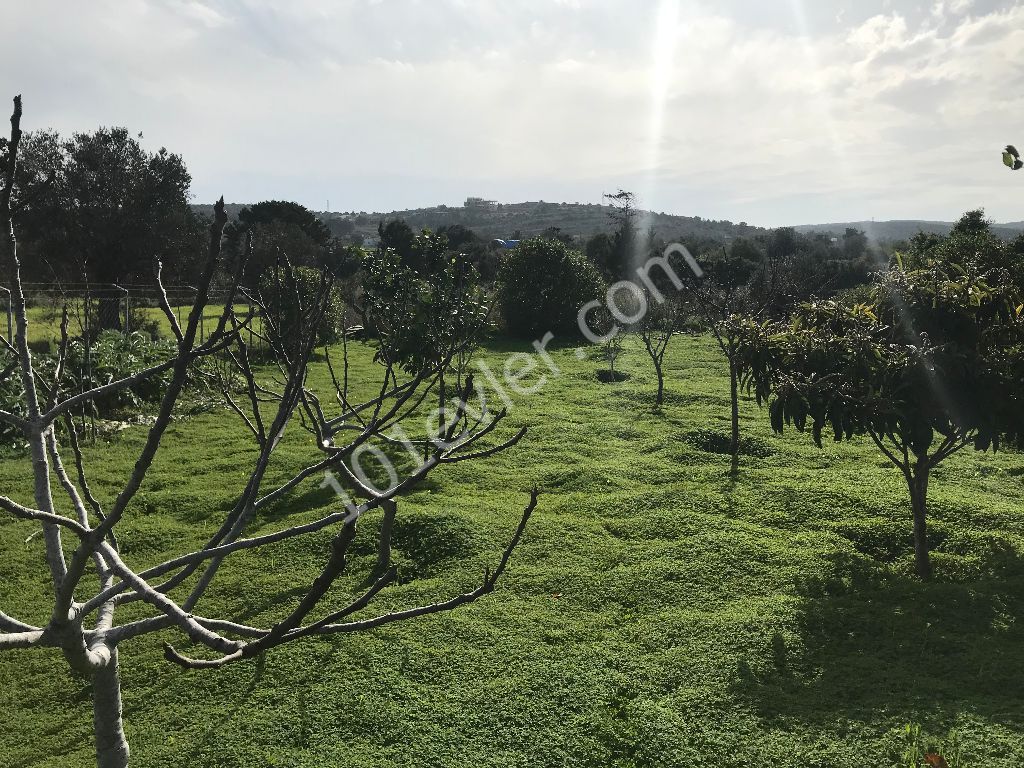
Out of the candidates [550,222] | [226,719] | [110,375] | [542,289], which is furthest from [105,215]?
[550,222]

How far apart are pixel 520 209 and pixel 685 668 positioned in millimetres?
144404

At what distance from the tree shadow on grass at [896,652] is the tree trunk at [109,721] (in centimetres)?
318

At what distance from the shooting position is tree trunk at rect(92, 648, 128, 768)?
1925mm

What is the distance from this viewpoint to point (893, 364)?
4.60m

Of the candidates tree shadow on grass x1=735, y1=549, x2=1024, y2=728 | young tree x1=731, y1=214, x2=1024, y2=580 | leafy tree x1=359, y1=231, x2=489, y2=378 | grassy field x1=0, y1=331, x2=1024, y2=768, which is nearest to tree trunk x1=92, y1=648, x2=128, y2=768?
grassy field x1=0, y1=331, x2=1024, y2=768

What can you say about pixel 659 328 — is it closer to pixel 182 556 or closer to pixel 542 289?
pixel 542 289

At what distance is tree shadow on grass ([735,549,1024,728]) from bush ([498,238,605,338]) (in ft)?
53.5

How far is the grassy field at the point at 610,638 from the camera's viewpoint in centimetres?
364

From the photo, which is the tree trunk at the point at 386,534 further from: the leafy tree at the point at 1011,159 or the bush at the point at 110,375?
the bush at the point at 110,375

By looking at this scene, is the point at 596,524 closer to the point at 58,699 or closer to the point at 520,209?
the point at 58,699

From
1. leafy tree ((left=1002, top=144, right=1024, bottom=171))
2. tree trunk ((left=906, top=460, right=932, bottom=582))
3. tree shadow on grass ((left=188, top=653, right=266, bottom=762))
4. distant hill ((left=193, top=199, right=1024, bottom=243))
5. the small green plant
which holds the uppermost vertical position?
distant hill ((left=193, top=199, right=1024, bottom=243))

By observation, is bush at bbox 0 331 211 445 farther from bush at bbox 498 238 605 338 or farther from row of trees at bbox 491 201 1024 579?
bush at bbox 498 238 605 338

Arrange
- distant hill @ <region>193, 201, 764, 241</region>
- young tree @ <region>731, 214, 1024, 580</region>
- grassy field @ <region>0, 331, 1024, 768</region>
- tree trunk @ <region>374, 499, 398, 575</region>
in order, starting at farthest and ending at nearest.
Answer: distant hill @ <region>193, 201, 764, 241</region>, tree trunk @ <region>374, 499, 398, 575</region>, young tree @ <region>731, 214, 1024, 580</region>, grassy field @ <region>0, 331, 1024, 768</region>

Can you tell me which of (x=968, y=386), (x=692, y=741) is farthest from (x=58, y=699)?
(x=968, y=386)
